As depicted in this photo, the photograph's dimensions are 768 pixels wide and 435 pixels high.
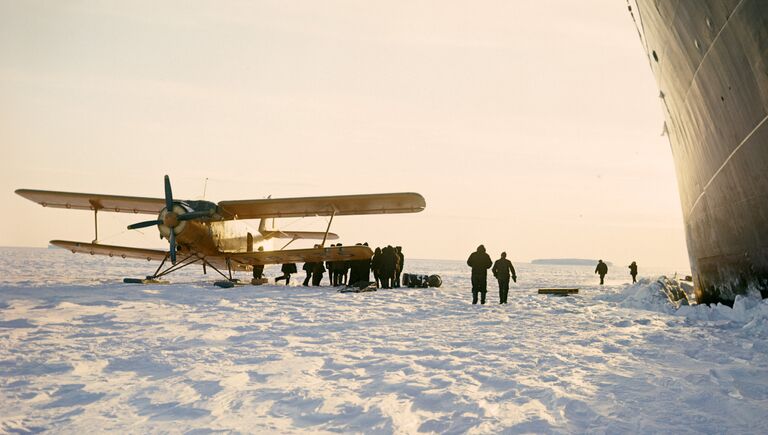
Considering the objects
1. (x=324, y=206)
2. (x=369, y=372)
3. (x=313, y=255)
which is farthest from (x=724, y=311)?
(x=324, y=206)

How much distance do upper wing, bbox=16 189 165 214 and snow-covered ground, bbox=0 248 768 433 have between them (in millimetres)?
9363

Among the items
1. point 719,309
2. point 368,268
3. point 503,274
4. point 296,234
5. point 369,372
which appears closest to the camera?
point 369,372

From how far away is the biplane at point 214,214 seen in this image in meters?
16.3

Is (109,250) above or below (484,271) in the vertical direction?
above

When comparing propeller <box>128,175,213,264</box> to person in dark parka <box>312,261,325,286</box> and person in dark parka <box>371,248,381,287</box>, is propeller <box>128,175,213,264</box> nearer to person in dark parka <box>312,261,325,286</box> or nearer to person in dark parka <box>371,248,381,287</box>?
person in dark parka <box>312,261,325,286</box>

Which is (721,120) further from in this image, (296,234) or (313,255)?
(296,234)

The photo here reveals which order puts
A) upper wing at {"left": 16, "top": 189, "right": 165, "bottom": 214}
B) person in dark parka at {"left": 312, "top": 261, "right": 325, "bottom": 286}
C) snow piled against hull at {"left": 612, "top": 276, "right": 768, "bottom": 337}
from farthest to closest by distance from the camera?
person in dark parka at {"left": 312, "top": 261, "right": 325, "bottom": 286}
upper wing at {"left": 16, "top": 189, "right": 165, "bottom": 214}
snow piled against hull at {"left": 612, "top": 276, "right": 768, "bottom": 337}

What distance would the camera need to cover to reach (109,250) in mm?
19172

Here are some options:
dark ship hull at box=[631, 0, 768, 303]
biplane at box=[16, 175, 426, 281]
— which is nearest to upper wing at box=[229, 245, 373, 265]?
biplane at box=[16, 175, 426, 281]

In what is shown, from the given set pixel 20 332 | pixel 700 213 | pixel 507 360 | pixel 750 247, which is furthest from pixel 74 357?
pixel 700 213

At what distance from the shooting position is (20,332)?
20.8ft

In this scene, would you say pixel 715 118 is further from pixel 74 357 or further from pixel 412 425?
pixel 74 357

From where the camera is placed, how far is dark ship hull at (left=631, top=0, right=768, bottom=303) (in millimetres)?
6805

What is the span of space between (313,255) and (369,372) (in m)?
12.2
